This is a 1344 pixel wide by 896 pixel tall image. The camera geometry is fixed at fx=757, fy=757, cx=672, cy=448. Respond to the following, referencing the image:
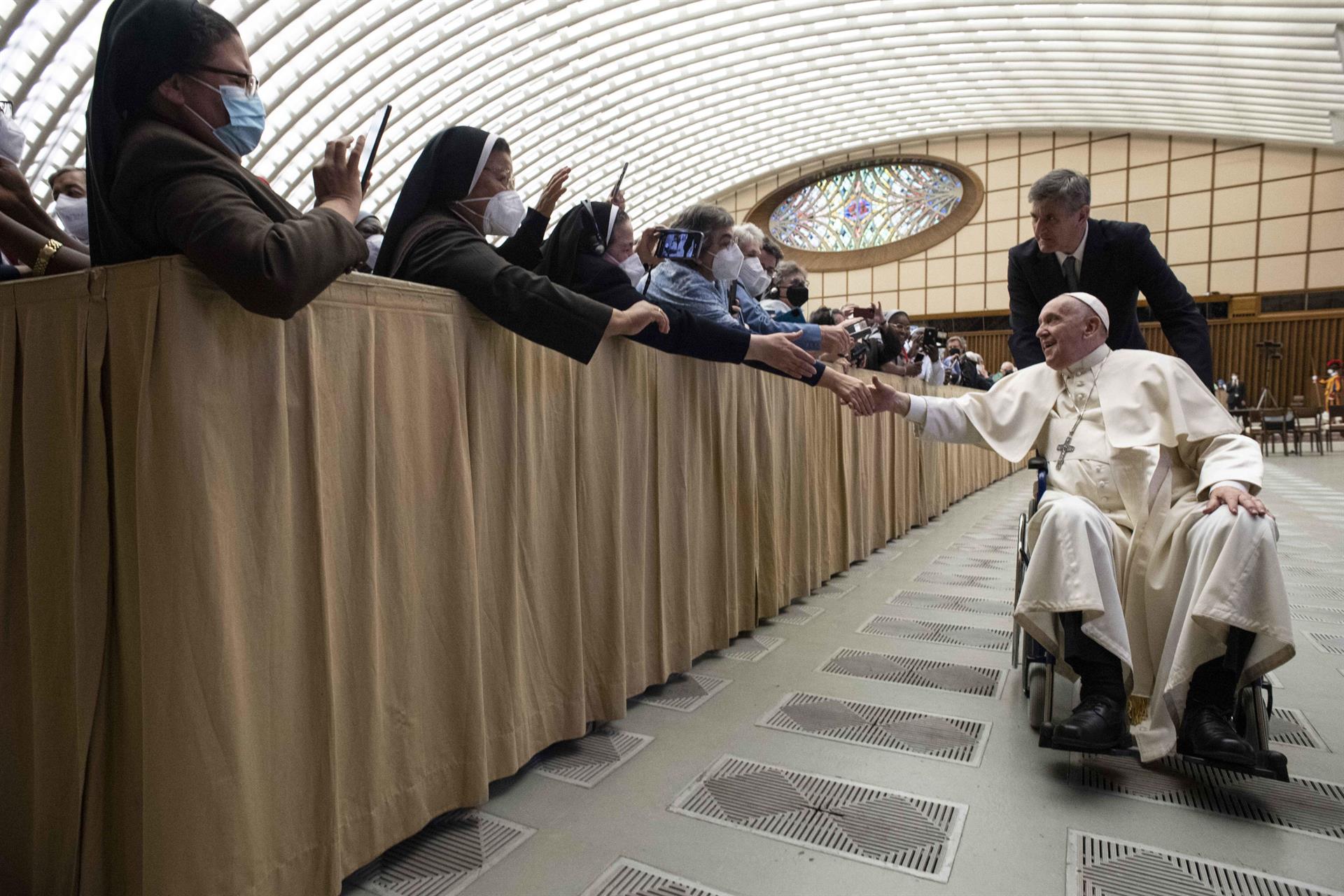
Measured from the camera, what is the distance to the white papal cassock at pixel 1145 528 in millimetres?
1958

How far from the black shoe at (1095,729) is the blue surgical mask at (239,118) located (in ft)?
7.88

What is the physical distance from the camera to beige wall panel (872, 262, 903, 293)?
26.5m

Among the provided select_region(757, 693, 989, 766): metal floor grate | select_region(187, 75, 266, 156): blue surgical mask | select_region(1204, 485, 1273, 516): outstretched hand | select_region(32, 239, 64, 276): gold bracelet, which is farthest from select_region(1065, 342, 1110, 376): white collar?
select_region(32, 239, 64, 276): gold bracelet

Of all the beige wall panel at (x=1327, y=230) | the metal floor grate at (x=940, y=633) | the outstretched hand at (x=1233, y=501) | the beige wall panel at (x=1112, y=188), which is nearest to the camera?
the outstretched hand at (x=1233, y=501)

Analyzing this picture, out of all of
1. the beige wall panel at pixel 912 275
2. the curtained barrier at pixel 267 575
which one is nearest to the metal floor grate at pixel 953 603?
the curtained barrier at pixel 267 575

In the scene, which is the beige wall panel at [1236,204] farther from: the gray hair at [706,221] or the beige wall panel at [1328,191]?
the gray hair at [706,221]

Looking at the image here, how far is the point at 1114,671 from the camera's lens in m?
2.11

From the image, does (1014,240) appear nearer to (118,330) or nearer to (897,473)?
(897,473)

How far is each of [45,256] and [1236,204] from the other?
90.0 feet

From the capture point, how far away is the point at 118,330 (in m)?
1.35

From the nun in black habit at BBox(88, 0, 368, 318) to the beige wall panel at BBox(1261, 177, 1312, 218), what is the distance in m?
27.1

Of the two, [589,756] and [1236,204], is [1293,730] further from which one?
[1236,204]

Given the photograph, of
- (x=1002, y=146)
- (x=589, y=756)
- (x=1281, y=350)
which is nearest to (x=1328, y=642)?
(x=589, y=756)

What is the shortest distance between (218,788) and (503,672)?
31.0 inches
